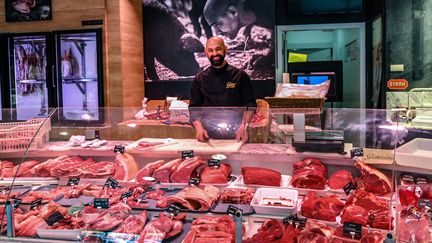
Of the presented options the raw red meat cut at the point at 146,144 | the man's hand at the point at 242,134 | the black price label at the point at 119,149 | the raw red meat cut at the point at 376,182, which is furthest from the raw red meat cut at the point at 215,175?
the raw red meat cut at the point at 376,182

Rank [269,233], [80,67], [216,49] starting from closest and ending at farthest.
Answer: [269,233], [216,49], [80,67]

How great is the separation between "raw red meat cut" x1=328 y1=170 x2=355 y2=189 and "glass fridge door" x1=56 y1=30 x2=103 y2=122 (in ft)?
14.4

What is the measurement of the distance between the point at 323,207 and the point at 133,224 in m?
1.00

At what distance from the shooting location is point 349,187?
8.23ft

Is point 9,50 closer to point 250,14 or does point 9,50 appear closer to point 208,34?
point 208,34

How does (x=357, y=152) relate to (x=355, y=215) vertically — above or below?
above

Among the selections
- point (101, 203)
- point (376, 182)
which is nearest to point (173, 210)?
point (101, 203)

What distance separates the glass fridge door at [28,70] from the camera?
6.39 meters

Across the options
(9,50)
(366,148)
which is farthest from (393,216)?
(9,50)

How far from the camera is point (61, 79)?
20.8 ft

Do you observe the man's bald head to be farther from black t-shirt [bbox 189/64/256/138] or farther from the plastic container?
the plastic container

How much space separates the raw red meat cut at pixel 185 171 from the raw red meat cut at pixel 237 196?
0.96 feet

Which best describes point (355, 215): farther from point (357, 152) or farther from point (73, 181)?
point (73, 181)

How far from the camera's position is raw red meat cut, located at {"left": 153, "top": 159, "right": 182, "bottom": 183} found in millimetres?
2826
